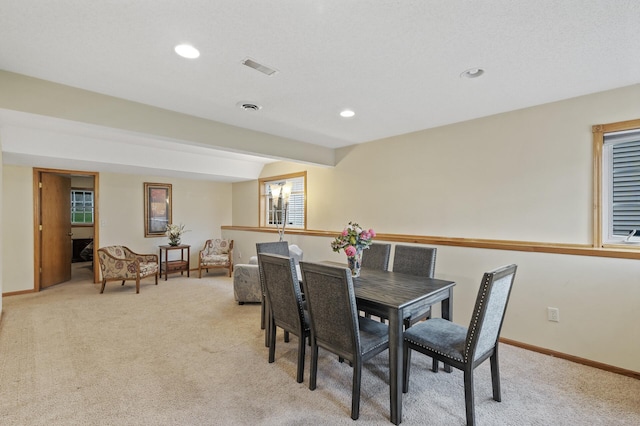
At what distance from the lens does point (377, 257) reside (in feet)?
11.3

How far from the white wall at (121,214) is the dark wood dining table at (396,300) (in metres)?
5.16

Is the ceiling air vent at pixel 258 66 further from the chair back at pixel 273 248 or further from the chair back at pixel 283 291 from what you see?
the chair back at pixel 273 248

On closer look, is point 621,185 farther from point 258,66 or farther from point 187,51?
point 187,51

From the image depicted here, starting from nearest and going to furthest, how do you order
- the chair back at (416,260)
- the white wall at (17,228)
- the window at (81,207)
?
the chair back at (416,260), the white wall at (17,228), the window at (81,207)

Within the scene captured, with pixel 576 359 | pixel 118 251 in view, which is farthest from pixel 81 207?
pixel 576 359

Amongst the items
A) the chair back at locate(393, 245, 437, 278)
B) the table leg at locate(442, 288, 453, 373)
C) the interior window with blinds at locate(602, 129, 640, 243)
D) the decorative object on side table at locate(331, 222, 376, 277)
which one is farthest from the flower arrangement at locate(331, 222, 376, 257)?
the interior window with blinds at locate(602, 129, 640, 243)

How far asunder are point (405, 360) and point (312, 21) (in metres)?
2.39

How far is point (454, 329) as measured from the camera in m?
2.20

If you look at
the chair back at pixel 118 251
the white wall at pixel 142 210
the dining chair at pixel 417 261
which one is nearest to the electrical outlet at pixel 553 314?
the dining chair at pixel 417 261

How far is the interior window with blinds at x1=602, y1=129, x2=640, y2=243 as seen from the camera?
2.65m

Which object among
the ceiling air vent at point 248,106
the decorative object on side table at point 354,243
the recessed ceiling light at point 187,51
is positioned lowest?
the decorative object on side table at point 354,243

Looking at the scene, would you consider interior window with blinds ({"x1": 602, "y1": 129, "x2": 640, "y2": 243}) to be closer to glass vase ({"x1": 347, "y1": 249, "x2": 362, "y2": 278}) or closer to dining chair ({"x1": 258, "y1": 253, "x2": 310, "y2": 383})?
glass vase ({"x1": 347, "y1": 249, "x2": 362, "y2": 278})

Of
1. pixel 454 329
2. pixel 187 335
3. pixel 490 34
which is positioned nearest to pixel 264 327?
pixel 187 335

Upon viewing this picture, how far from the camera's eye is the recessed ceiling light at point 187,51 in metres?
1.97
